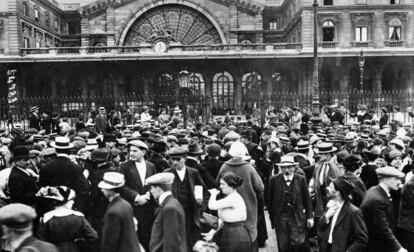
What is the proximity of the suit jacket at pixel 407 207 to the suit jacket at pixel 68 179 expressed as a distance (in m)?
4.16

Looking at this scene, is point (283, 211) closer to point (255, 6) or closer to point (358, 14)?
point (358, 14)

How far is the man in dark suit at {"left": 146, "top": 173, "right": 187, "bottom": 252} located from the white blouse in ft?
1.79

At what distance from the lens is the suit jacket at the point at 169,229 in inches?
209

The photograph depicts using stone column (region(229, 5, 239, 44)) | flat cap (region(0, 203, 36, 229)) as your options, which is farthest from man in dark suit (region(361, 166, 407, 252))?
stone column (region(229, 5, 239, 44))

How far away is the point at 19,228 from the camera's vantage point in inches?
157

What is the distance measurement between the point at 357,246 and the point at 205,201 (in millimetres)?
2727

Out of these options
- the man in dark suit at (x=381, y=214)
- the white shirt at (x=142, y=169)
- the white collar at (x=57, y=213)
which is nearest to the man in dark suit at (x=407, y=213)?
the man in dark suit at (x=381, y=214)

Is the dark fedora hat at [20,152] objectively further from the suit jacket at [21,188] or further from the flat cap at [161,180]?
the flat cap at [161,180]

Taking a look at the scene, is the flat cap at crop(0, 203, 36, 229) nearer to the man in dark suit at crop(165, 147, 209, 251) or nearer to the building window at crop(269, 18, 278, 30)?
the man in dark suit at crop(165, 147, 209, 251)

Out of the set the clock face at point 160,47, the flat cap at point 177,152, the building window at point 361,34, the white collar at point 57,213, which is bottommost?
the white collar at point 57,213

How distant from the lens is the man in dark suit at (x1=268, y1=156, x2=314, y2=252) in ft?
23.2

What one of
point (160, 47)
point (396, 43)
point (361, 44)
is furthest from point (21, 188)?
point (396, 43)

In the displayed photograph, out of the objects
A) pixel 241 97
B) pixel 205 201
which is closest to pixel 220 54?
pixel 241 97

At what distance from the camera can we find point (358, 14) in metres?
38.3
